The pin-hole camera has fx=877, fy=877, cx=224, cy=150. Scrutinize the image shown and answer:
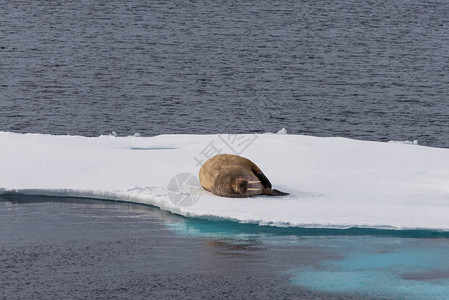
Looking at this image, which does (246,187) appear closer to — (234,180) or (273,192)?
(234,180)

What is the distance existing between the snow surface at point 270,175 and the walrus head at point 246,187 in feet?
0.81

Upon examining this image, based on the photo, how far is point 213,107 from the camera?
44.4 metres

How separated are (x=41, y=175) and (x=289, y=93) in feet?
95.7

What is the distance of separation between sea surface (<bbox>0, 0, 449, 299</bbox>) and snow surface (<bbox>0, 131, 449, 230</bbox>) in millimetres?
372

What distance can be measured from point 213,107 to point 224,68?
11.2m

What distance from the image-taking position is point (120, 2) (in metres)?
85.5

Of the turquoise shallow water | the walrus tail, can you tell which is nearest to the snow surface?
the walrus tail

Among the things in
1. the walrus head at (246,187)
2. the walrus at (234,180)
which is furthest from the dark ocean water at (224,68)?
the walrus head at (246,187)

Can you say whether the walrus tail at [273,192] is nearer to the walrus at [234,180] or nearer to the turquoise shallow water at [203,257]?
the walrus at [234,180]

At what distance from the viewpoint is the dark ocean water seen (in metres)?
41.4

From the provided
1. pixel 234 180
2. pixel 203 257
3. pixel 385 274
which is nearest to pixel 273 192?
pixel 234 180

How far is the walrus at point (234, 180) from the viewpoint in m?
18.3

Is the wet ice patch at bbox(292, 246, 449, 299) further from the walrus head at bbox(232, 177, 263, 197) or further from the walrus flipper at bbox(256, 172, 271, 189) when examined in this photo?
the walrus flipper at bbox(256, 172, 271, 189)

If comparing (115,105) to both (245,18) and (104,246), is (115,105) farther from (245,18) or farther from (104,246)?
(245,18)
